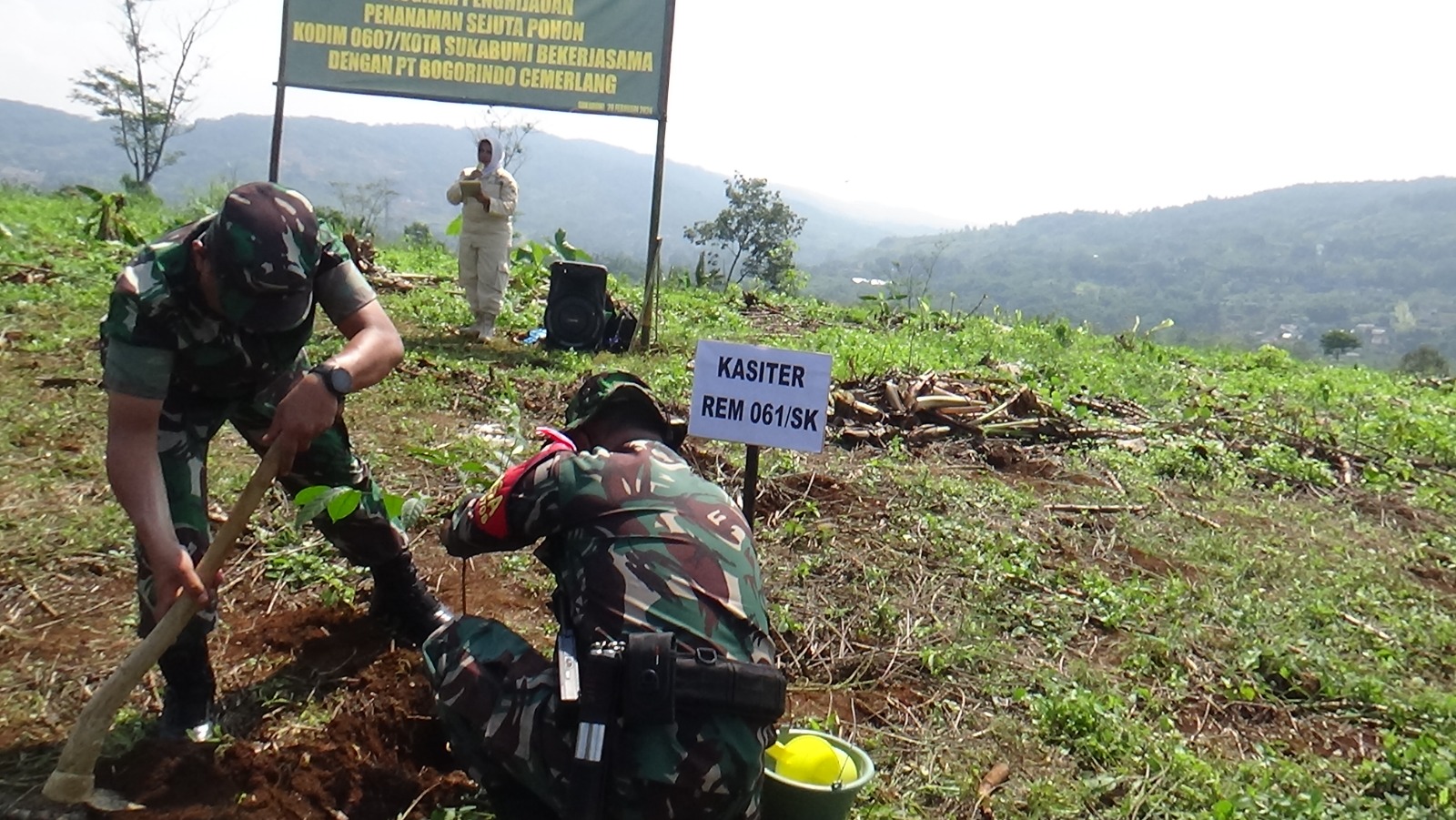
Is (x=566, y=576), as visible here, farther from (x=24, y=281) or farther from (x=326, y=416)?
(x=24, y=281)

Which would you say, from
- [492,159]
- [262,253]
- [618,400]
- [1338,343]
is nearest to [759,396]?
[618,400]

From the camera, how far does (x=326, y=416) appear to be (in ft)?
7.48

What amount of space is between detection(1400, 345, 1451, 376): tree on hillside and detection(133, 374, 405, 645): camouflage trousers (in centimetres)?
1328

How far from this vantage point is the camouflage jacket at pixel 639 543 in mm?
2049

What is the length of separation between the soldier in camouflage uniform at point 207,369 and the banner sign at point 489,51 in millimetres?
6492

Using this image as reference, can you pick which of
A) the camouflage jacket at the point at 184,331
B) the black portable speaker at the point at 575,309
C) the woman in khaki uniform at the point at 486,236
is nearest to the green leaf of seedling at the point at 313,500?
the camouflage jacket at the point at 184,331

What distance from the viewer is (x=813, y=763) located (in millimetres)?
2350

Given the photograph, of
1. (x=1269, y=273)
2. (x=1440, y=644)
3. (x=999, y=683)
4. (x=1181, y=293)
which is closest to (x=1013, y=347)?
(x=1440, y=644)

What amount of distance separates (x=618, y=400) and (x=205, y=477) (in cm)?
106

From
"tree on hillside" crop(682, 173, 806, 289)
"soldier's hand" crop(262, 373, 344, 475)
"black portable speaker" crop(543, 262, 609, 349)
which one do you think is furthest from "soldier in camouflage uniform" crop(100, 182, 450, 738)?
"tree on hillside" crop(682, 173, 806, 289)

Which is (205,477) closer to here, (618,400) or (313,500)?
(313,500)

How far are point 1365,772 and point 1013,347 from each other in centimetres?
715

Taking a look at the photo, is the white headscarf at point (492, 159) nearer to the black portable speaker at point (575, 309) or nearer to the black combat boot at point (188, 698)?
the black portable speaker at point (575, 309)

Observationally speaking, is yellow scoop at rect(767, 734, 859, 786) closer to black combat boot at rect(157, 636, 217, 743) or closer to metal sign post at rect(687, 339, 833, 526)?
metal sign post at rect(687, 339, 833, 526)
